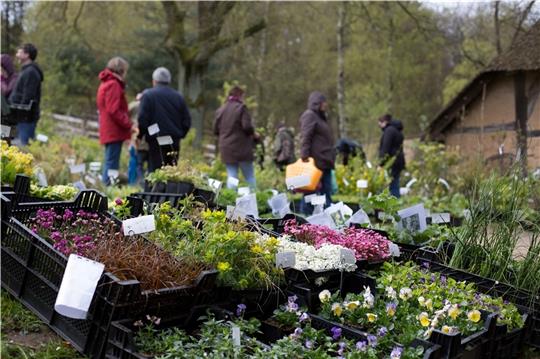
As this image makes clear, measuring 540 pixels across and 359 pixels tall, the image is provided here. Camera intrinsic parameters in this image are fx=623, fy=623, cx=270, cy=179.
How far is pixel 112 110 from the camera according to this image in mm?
7113

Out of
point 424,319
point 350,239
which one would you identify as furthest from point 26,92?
point 424,319

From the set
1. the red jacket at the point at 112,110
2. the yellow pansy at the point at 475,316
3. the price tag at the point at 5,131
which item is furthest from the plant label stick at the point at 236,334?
the red jacket at the point at 112,110

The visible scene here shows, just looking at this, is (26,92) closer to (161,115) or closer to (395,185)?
(161,115)

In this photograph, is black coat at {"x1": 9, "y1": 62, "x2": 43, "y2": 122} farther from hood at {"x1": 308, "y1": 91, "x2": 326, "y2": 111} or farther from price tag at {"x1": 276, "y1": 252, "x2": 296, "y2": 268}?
price tag at {"x1": 276, "y1": 252, "x2": 296, "y2": 268}

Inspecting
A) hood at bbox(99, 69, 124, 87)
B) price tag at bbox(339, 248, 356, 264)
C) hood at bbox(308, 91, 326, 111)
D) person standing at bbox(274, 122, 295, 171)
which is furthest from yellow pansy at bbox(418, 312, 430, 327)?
person standing at bbox(274, 122, 295, 171)

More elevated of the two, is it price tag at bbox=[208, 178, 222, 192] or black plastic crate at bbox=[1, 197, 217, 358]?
price tag at bbox=[208, 178, 222, 192]

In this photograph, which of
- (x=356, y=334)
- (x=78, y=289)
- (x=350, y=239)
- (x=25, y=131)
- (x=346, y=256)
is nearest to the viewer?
(x=78, y=289)

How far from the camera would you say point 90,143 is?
537 inches

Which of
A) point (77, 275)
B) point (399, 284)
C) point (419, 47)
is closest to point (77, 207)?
point (77, 275)

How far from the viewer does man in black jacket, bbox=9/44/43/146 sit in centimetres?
738

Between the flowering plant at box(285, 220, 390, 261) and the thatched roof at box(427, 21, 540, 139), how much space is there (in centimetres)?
763

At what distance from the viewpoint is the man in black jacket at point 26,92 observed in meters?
7.38

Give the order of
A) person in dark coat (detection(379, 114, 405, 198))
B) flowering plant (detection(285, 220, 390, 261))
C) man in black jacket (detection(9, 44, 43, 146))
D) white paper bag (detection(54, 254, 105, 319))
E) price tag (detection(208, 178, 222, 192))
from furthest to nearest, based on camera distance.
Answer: person in dark coat (detection(379, 114, 405, 198))
man in black jacket (detection(9, 44, 43, 146))
price tag (detection(208, 178, 222, 192))
flowering plant (detection(285, 220, 390, 261))
white paper bag (detection(54, 254, 105, 319))

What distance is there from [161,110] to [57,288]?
15.0 feet
